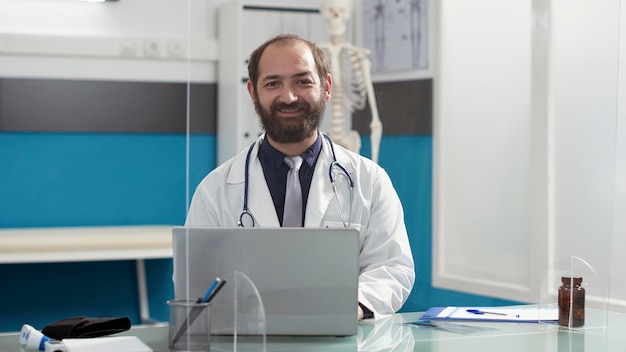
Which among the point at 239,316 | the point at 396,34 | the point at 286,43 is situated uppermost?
the point at 396,34

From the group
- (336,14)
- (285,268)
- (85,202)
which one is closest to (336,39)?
(336,14)

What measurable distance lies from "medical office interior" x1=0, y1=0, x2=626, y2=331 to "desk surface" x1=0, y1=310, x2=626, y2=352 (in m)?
0.18

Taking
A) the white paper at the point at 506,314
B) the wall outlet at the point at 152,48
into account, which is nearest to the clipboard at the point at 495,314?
the white paper at the point at 506,314

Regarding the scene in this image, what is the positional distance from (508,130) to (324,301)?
1325 mm

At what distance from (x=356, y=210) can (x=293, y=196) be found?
0.15 metres

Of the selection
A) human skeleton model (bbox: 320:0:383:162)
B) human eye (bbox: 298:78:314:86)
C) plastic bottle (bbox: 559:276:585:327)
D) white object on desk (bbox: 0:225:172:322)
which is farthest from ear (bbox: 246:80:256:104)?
white object on desk (bbox: 0:225:172:322)

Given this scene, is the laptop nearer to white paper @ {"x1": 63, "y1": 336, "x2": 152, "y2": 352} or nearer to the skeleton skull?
white paper @ {"x1": 63, "y1": 336, "x2": 152, "y2": 352}

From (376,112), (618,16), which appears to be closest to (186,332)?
(376,112)

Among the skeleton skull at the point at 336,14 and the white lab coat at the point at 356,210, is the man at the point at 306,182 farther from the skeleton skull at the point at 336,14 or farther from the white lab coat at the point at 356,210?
the skeleton skull at the point at 336,14

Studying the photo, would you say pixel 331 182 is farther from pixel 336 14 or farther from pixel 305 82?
pixel 336 14

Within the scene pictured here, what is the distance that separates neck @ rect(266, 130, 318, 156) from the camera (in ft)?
6.18

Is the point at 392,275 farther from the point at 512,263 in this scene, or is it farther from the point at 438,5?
the point at 438,5

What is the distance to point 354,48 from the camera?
2621 mm

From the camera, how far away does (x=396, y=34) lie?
2730mm
